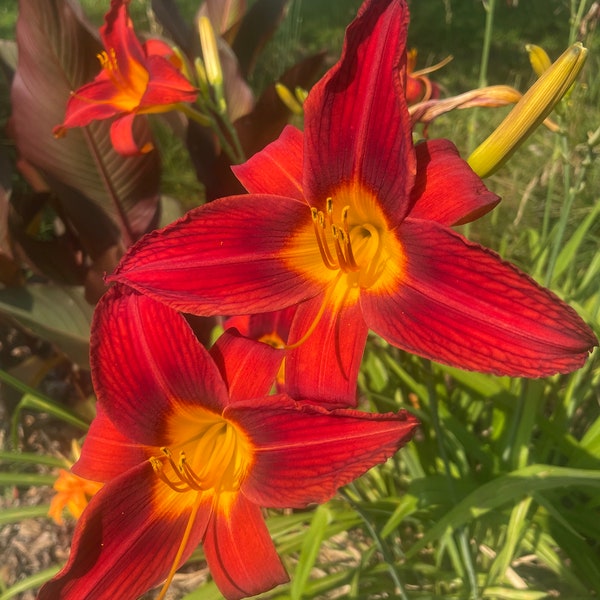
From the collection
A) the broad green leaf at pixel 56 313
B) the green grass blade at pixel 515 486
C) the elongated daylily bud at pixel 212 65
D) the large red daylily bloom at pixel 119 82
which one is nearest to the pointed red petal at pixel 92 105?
the large red daylily bloom at pixel 119 82

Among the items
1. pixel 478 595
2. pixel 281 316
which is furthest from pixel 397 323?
pixel 478 595

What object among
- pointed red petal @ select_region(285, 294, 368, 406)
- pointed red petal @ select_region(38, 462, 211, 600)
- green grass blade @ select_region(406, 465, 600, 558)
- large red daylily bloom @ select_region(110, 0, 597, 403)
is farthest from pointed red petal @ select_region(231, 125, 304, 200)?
green grass blade @ select_region(406, 465, 600, 558)

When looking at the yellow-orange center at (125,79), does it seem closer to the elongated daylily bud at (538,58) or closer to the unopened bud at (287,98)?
the unopened bud at (287,98)

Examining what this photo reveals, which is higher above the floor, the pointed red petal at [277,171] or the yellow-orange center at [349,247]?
the pointed red petal at [277,171]

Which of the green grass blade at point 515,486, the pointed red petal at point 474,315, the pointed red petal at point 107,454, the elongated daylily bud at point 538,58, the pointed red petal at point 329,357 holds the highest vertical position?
the elongated daylily bud at point 538,58

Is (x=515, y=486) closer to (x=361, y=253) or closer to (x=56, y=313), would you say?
(x=361, y=253)

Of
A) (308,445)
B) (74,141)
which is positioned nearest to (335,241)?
(308,445)

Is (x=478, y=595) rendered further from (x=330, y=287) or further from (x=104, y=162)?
(x=104, y=162)
